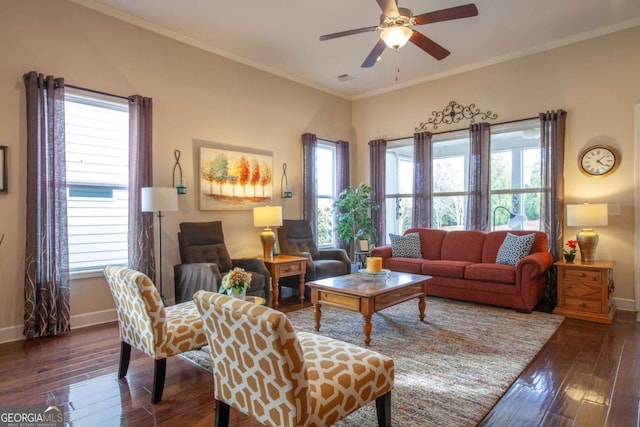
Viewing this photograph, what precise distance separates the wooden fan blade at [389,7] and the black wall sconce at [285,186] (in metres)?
3.19

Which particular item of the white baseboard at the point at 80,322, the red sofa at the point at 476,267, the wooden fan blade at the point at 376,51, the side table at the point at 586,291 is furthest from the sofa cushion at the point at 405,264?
the white baseboard at the point at 80,322

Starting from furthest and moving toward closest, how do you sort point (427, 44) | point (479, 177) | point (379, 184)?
1. point (379, 184)
2. point (479, 177)
3. point (427, 44)

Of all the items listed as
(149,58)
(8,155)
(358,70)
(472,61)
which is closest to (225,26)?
(149,58)

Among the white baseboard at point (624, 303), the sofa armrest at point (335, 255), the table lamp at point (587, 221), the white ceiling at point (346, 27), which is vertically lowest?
the white baseboard at point (624, 303)

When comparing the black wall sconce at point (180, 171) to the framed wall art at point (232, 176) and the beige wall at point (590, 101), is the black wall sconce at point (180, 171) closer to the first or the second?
the framed wall art at point (232, 176)

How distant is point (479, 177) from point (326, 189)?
2.54m

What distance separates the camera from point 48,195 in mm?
3549

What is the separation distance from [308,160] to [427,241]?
88.8 inches

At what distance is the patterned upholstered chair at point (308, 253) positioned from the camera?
5.13 metres

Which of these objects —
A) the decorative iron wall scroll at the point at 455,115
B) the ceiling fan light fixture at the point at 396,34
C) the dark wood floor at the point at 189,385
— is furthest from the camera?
the decorative iron wall scroll at the point at 455,115

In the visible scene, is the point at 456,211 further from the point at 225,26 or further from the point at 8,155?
the point at 8,155

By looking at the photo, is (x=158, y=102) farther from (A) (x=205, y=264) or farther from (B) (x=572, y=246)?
(B) (x=572, y=246)

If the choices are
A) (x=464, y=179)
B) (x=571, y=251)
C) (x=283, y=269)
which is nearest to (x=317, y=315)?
(x=283, y=269)

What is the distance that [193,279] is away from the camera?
4121 millimetres
